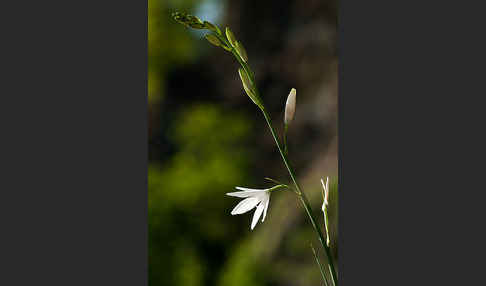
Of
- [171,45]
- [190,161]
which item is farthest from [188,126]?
[171,45]

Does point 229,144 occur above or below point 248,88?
below

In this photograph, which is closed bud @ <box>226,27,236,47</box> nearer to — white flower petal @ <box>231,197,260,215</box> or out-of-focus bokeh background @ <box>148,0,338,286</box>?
out-of-focus bokeh background @ <box>148,0,338,286</box>

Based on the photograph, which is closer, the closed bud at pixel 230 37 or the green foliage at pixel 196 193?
the closed bud at pixel 230 37

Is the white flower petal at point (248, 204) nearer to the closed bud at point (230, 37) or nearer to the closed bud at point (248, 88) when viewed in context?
the closed bud at point (248, 88)

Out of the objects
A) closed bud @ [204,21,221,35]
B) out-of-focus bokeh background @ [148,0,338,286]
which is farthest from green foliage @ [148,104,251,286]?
closed bud @ [204,21,221,35]

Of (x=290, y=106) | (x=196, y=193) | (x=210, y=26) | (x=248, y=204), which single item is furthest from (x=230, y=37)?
(x=196, y=193)

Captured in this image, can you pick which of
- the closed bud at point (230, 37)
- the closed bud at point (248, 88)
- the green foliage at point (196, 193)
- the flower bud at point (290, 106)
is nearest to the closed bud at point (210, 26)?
the closed bud at point (230, 37)

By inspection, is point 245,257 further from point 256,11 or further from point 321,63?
point 256,11

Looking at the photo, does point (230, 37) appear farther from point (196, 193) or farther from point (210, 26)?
point (196, 193)
